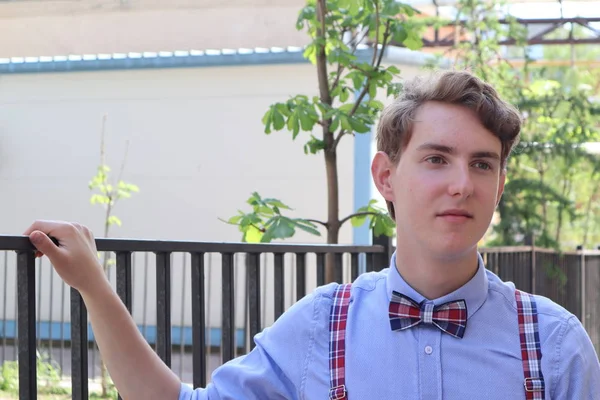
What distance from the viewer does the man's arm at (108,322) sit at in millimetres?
2068

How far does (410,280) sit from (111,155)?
12494mm

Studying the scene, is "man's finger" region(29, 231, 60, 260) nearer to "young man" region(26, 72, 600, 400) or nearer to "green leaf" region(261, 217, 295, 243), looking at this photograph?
"young man" region(26, 72, 600, 400)

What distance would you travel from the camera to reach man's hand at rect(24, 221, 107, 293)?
6.79 ft

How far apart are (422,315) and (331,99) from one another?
12.5ft

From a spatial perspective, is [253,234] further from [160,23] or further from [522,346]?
[160,23]

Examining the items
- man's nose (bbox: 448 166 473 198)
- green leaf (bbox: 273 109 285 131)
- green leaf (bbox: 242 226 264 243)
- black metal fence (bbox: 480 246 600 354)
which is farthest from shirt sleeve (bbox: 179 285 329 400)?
black metal fence (bbox: 480 246 600 354)

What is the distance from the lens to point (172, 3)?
16.7 meters

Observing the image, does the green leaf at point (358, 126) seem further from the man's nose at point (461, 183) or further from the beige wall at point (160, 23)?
the beige wall at point (160, 23)

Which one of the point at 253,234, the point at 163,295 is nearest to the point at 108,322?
the point at 163,295

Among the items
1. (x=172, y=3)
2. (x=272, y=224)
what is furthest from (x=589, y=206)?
(x=272, y=224)

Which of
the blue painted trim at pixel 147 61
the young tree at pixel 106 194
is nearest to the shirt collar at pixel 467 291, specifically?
the young tree at pixel 106 194

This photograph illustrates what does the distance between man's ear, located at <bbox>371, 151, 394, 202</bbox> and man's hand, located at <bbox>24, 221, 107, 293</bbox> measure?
0.61 metres

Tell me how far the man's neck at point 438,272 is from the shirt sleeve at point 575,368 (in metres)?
0.22

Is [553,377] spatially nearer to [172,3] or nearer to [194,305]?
[194,305]
